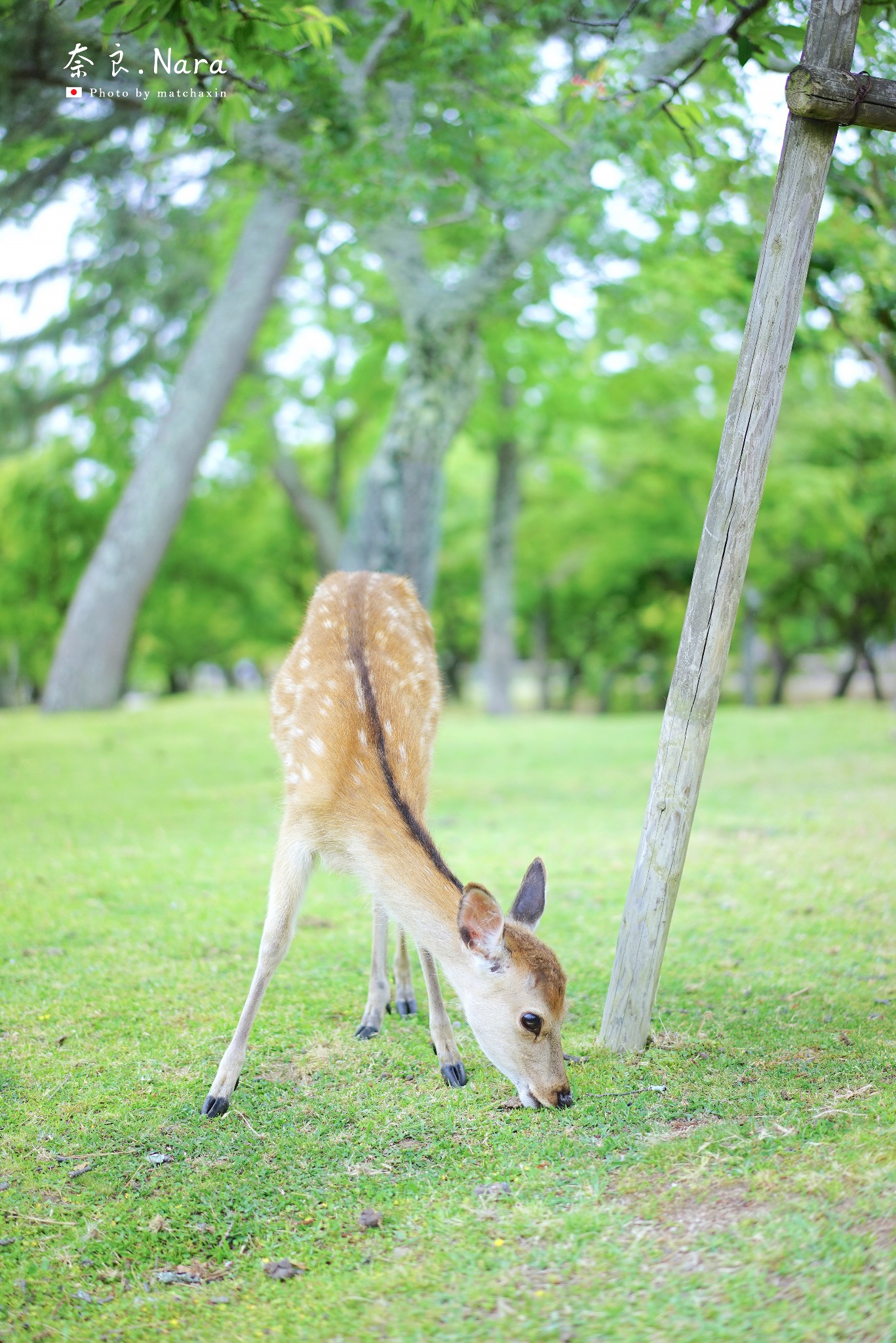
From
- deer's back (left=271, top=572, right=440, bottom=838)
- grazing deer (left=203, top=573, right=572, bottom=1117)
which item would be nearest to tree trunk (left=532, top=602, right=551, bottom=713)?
deer's back (left=271, top=572, right=440, bottom=838)

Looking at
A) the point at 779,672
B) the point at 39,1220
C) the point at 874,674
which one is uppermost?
the point at 874,674

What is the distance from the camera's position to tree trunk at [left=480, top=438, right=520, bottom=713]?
17484 millimetres

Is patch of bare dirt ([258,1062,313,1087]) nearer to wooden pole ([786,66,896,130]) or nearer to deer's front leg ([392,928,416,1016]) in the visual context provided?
deer's front leg ([392,928,416,1016])

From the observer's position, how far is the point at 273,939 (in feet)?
11.6

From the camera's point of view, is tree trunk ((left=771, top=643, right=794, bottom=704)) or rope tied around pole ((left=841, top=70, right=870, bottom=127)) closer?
rope tied around pole ((left=841, top=70, right=870, bottom=127))

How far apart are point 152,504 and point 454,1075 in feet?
36.6

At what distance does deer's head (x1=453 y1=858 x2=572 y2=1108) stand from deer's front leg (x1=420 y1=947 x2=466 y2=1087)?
0.29 metres

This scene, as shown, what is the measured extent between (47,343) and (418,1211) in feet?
54.7

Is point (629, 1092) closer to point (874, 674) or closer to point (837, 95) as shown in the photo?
point (837, 95)

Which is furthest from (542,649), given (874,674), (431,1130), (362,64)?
(431,1130)

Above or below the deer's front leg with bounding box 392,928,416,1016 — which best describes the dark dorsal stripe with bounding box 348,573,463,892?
above

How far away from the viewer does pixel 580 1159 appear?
2.97 metres

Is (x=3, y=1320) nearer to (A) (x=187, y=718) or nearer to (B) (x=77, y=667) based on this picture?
(A) (x=187, y=718)

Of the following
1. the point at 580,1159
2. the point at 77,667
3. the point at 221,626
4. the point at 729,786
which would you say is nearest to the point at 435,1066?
the point at 580,1159
